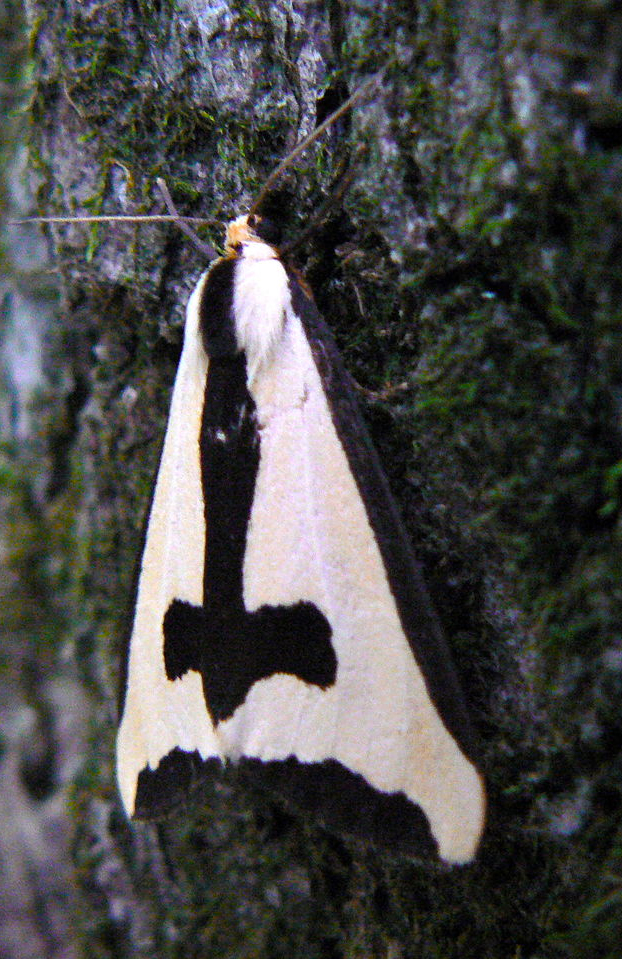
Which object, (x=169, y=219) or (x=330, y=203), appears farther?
(x=169, y=219)

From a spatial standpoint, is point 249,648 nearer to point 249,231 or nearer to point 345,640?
point 345,640

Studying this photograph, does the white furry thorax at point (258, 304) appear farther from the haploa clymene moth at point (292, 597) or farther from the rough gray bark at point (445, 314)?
the rough gray bark at point (445, 314)

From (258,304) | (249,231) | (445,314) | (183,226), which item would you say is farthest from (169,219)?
(445,314)

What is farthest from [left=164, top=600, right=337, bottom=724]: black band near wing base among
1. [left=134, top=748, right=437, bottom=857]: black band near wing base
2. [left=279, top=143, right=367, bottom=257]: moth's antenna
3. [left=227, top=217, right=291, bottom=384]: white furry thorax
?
[left=279, top=143, right=367, bottom=257]: moth's antenna

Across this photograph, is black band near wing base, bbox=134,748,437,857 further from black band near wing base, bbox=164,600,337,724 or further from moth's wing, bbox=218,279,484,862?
black band near wing base, bbox=164,600,337,724

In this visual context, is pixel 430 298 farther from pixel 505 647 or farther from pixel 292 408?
pixel 505 647

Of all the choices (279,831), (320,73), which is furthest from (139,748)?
(320,73)
